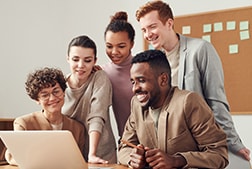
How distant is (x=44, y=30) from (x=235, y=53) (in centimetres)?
175

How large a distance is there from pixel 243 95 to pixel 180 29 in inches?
32.3

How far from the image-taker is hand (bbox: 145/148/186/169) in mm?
1499

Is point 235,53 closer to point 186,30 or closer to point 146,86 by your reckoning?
point 186,30

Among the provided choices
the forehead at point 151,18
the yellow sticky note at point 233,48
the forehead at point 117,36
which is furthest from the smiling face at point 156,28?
the yellow sticky note at point 233,48

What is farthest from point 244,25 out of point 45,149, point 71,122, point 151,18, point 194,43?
point 45,149

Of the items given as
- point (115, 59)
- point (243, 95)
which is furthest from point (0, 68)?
point (243, 95)

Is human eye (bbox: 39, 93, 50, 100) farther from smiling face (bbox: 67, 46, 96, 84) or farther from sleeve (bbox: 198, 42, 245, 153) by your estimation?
sleeve (bbox: 198, 42, 245, 153)

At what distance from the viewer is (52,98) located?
2.09m

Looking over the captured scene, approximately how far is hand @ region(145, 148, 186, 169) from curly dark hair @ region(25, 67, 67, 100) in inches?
30.2

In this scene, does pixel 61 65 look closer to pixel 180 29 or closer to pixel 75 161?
pixel 180 29

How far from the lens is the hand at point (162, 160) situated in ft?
4.92

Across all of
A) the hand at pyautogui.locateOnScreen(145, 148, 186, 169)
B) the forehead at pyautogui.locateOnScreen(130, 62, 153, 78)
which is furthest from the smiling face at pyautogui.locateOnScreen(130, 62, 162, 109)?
the hand at pyautogui.locateOnScreen(145, 148, 186, 169)

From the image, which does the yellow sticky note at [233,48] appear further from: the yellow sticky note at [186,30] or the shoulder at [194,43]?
the shoulder at [194,43]

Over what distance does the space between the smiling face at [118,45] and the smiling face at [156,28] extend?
0.18 meters
